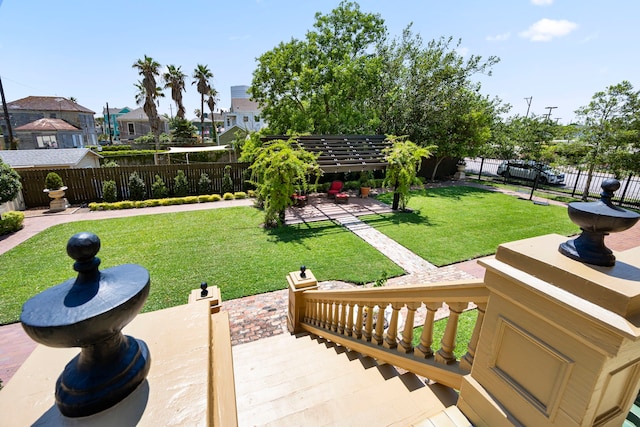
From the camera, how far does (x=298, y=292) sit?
481cm

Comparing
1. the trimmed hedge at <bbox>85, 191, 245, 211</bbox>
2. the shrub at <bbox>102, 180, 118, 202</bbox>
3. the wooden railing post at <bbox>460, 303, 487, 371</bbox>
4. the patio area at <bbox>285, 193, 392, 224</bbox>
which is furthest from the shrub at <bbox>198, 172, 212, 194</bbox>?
the wooden railing post at <bbox>460, 303, 487, 371</bbox>

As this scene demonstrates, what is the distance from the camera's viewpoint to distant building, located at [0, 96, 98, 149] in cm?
3041

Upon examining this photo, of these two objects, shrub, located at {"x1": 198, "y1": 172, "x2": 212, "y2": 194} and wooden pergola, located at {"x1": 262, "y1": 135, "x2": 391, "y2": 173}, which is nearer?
wooden pergola, located at {"x1": 262, "y1": 135, "x2": 391, "y2": 173}

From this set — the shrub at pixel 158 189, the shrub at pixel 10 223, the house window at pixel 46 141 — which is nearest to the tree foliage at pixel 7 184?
the shrub at pixel 10 223

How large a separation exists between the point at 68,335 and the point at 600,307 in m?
1.81

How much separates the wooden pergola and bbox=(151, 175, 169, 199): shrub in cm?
647

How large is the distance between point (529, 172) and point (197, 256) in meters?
23.6

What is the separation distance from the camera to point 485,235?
991cm

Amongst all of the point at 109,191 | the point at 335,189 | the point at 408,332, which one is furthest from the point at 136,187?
the point at 408,332

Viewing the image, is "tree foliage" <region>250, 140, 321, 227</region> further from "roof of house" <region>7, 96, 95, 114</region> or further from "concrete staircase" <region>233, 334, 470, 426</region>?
"roof of house" <region>7, 96, 95, 114</region>

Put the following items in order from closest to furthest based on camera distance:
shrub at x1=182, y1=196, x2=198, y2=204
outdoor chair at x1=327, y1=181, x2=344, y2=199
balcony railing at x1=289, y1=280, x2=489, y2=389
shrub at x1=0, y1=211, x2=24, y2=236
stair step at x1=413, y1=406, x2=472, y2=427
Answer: stair step at x1=413, y1=406, x2=472, y2=427
balcony railing at x1=289, y1=280, x2=489, y2=389
shrub at x1=0, y1=211, x2=24, y2=236
shrub at x1=182, y1=196, x2=198, y2=204
outdoor chair at x1=327, y1=181, x2=344, y2=199

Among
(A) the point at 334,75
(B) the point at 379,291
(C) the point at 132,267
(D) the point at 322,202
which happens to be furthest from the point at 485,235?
(A) the point at 334,75

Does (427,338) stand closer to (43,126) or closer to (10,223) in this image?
(10,223)

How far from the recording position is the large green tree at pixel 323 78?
16625 millimetres
